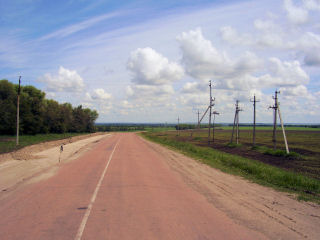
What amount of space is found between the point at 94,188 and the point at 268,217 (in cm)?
588

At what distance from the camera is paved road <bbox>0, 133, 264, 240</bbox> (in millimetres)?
5688

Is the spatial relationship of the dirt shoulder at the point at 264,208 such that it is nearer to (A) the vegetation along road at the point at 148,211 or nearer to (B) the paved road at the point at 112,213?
(A) the vegetation along road at the point at 148,211

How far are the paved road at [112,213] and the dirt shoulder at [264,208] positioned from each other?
18.7 inches

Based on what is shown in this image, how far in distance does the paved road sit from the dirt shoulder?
47cm

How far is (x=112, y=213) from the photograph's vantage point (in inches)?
276

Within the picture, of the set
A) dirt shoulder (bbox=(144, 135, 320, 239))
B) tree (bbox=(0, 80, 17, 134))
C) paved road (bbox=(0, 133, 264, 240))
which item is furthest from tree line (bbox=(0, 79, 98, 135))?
dirt shoulder (bbox=(144, 135, 320, 239))

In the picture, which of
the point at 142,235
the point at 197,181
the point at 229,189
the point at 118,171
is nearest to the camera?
the point at 142,235

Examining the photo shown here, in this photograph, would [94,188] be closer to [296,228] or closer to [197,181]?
[197,181]

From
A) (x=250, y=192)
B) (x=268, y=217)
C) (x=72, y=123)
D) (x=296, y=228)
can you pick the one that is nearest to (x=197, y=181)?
(x=250, y=192)

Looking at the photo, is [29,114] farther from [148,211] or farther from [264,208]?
[264,208]

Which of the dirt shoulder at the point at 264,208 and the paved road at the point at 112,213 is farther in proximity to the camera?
the dirt shoulder at the point at 264,208

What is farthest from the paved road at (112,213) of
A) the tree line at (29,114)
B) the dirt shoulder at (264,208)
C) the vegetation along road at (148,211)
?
the tree line at (29,114)

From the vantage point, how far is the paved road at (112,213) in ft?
18.7

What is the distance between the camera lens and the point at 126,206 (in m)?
7.70
